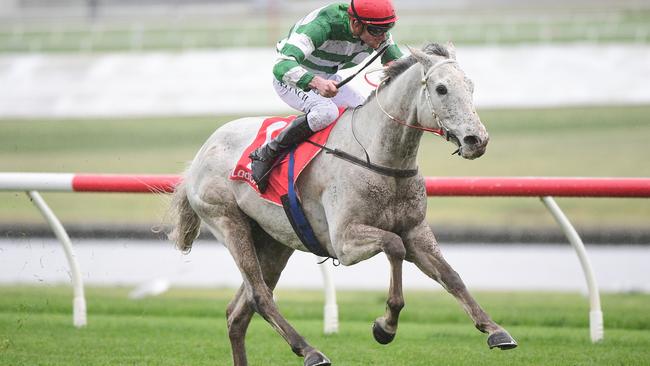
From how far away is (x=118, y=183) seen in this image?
6.95 m

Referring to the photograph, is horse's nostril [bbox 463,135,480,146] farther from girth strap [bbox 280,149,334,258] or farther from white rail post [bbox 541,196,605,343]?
white rail post [bbox 541,196,605,343]

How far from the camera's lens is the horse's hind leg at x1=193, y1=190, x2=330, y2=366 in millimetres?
5366

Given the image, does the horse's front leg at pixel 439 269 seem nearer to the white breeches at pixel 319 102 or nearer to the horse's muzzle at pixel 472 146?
the horse's muzzle at pixel 472 146

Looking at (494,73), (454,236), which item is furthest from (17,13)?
(454,236)

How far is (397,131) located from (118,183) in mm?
2505

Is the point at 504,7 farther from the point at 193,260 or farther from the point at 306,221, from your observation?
the point at 306,221

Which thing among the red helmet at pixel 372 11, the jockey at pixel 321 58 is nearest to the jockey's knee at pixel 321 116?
the jockey at pixel 321 58

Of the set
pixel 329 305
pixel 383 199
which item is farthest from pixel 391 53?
pixel 329 305

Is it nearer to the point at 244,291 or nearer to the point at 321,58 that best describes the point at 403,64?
the point at 321,58

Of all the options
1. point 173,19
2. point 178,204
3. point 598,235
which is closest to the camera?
point 178,204

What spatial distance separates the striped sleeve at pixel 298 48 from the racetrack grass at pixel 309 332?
5.48 feet

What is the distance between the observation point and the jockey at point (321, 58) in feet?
16.8

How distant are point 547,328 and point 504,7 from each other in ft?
108

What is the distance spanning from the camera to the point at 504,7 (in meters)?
38.9
